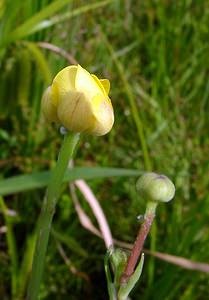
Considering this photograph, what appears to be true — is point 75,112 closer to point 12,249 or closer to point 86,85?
point 86,85

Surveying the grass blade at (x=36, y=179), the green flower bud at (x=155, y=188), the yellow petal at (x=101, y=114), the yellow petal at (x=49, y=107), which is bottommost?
the grass blade at (x=36, y=179)

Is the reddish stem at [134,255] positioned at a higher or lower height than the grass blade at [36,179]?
higher

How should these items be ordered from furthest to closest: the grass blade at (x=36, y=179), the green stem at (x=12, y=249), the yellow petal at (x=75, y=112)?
1. the green stem at (x=12, y=249)
2. the grass blade at (x=36, y=179)
3. the yellow petal at (x=75, y=112)

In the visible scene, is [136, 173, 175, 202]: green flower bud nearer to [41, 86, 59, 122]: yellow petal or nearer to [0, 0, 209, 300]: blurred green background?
[41, 86, 59, 122]: yellow petal

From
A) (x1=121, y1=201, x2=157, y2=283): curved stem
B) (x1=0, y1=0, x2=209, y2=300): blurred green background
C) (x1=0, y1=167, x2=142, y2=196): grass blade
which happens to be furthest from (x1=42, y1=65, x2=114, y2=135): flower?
(x1=0, y1=0, x2=209, y2=300): blurred green background

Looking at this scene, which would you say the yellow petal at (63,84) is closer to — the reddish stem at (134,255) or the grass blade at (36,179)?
the reddish stem at (134,255)

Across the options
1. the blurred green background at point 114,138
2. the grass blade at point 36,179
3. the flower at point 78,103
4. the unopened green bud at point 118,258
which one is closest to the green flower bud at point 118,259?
the unopened green bud at point 118,258

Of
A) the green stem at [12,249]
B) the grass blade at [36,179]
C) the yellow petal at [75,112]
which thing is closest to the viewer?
the yellow petal at [75,112]
